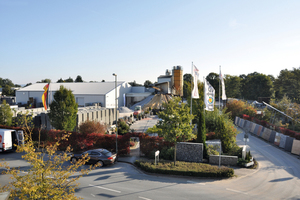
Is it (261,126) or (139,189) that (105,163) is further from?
(261,126)

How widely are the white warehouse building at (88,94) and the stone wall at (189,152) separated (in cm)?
3537

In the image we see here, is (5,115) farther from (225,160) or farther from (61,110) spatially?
(225,160)

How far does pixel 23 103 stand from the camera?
61.0m

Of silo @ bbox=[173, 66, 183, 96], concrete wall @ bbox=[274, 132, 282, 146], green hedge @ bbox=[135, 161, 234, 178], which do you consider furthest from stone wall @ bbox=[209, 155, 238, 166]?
silo @ bbox=[173, 66, 183, 96]

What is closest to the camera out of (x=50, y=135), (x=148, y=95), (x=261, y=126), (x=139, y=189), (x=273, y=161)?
(x=139, y=189)

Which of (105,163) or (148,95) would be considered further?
(148,95)

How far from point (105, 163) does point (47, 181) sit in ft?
38.1

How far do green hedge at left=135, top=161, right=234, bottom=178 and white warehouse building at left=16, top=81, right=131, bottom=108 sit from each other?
36553 millimetres

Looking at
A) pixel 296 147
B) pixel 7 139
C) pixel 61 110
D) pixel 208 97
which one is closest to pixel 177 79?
pixel 208 97

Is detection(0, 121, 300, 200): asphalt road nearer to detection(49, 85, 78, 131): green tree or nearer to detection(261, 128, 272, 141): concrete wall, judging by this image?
detection(49, 85, 78, 131): green tree

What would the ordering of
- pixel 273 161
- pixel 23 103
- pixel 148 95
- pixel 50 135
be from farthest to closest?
pixel 148 95, pixel 23 103, pixel 50 135, pixel 273 161

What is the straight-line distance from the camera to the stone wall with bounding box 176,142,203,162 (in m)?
18.8

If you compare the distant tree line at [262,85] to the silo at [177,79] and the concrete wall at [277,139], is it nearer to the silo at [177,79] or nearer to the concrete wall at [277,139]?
the silo at [177,79]

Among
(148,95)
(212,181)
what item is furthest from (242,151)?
(148,95)
